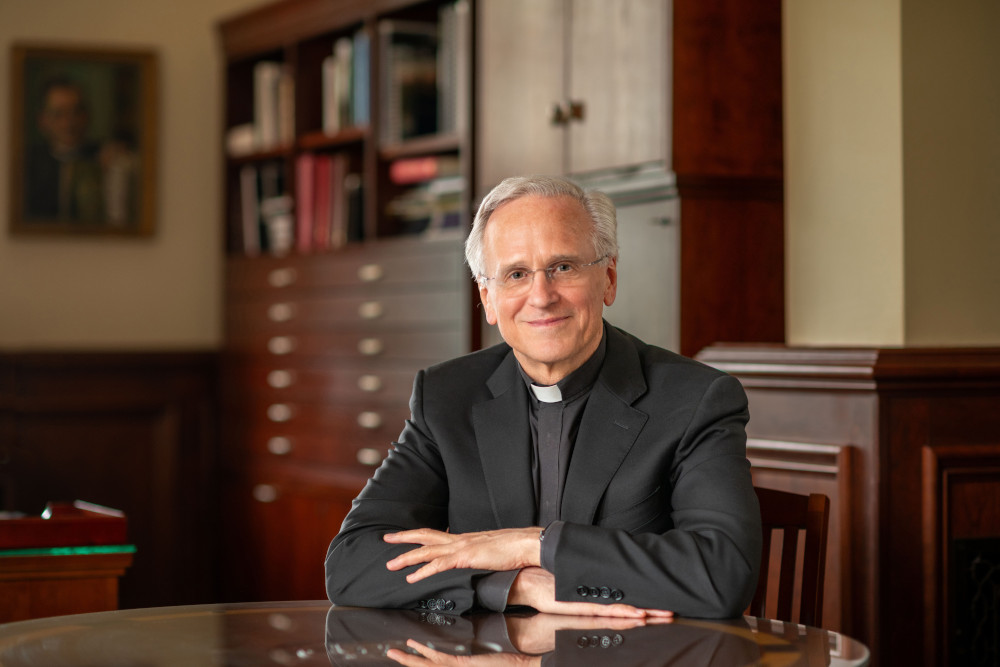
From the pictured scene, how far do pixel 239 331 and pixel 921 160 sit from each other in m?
3.55

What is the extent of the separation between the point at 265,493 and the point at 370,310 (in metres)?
1.11

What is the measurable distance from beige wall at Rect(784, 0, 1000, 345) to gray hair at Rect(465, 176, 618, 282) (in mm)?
1041

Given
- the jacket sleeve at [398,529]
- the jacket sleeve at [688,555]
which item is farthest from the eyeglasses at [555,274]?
the jacket sleeve at [688,555]

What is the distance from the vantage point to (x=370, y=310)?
4750mm

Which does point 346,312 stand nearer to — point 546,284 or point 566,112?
point 566,112

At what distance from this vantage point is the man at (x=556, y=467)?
1753 mm

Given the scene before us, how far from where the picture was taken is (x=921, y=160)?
2.88 m

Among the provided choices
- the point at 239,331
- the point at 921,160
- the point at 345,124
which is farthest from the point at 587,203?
the point at 239,331

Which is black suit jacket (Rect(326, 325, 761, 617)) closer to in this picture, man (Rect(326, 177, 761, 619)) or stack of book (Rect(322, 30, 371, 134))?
man (Rect(326, 177, 761, 619))

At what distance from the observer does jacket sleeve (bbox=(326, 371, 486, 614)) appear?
1778 millimetres

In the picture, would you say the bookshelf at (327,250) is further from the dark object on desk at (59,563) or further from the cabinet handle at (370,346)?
the dark object on desk at (59,563)

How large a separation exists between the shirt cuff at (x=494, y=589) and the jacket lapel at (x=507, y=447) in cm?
28

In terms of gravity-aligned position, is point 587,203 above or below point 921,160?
below

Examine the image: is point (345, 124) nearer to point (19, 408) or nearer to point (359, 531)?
point (19, 408)
